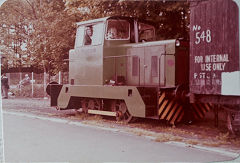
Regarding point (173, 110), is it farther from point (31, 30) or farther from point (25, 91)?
point (31, 30)

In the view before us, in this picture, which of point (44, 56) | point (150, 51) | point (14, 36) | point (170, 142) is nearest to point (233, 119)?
point (170, 142)

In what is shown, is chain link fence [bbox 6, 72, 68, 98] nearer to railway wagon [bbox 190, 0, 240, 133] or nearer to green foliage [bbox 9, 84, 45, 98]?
green foliage [bbox 9, 84, 45, 98]

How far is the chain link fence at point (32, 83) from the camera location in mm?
5594

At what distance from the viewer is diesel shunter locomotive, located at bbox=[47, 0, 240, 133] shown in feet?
17.9

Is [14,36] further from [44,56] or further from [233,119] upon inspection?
[233,119]

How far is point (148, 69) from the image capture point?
7.11 meters

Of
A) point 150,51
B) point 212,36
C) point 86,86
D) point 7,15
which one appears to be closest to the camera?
point 7,15

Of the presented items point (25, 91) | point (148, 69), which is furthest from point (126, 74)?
point (25, 91)

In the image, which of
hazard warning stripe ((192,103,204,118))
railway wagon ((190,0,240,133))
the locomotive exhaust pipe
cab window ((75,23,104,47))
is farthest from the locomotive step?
railway wagon ((190,0,240,133))

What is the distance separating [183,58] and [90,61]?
2.12 metres

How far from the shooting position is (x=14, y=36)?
5.18 meters

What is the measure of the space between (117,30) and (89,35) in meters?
0.72

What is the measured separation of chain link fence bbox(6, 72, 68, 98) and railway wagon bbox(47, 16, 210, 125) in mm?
213

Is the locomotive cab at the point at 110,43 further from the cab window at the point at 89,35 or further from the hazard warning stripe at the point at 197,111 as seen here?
the hazard warning stripe at the point at 197,111
